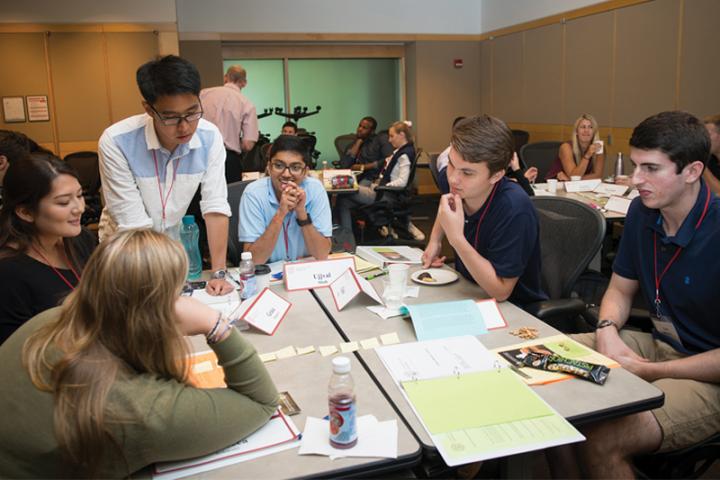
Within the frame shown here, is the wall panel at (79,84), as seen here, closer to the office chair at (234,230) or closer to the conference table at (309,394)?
the office chair at (234,230)

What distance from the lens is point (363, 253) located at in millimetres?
2797

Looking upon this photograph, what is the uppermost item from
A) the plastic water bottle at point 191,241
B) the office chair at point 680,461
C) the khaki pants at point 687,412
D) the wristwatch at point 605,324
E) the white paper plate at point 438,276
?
the plastic water bottle at point 191,241

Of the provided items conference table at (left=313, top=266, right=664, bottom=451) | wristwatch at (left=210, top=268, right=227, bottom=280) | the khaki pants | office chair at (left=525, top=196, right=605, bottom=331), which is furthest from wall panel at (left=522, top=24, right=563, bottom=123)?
the khaki pants

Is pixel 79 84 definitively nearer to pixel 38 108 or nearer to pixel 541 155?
pixel 38 108

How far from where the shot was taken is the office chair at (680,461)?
1.57 m

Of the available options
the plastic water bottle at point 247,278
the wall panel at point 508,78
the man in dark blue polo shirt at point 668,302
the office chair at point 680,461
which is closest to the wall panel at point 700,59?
the wall panel at point 508,78

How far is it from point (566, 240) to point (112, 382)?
1.92 meters

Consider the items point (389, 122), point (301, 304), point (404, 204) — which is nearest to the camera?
point (301, 304)

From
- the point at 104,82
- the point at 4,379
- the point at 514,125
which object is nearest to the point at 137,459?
the point at 4,379

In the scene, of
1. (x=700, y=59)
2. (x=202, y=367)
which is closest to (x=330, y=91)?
(x=700, y=59)

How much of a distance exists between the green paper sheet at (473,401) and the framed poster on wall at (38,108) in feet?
23.4

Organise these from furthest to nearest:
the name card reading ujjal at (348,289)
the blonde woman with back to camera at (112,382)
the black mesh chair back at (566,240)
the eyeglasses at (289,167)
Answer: the eyeglasses at (289,167), the black mesh chair back at (566,240), the name card reading ujjal at (348,289), the blonde woman with back to camera at (112,382)

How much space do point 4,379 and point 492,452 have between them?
3.27 ft

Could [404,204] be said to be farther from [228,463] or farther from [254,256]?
[228,463]
